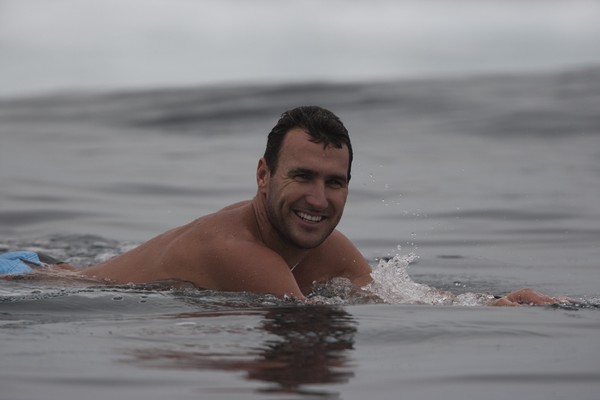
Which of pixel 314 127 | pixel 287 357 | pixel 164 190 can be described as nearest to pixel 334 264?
pixel 314 127

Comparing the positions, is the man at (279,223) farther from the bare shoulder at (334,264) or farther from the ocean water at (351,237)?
the bare shoulder at (334,264)

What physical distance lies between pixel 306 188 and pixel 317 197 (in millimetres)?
85

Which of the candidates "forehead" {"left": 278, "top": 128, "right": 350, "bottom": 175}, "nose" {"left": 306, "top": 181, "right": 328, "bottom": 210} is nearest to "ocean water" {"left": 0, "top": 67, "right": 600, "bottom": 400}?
"nose" {"left": 306, "top": 181, "right": 328, "bottom": 210}

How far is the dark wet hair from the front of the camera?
24.9 feet

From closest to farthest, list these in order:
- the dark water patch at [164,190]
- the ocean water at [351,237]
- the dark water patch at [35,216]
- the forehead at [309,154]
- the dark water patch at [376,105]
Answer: the ocean water at [351,237] < the forehead at [309,154] < the dark water patch at [35,216] < the dark water patch at [164,190] < the dark water patch at [376,105]

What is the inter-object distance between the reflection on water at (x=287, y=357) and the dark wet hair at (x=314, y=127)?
1.18 metres

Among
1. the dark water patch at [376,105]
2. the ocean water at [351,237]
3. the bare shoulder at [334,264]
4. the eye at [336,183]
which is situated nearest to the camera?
the ocean water at [351,237]

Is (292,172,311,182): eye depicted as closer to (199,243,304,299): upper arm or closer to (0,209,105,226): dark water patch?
(199,243,304,299): upper arm

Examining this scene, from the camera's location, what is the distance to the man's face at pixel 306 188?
7.57 meters

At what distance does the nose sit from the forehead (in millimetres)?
119

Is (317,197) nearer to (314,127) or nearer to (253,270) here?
(314,127)

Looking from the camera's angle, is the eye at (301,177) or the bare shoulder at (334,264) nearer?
the eye at (301,177)

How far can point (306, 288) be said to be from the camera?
330 inches

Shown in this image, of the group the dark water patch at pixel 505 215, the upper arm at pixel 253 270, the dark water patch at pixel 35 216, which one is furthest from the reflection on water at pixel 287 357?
the dark water patch at pixel 35 216
